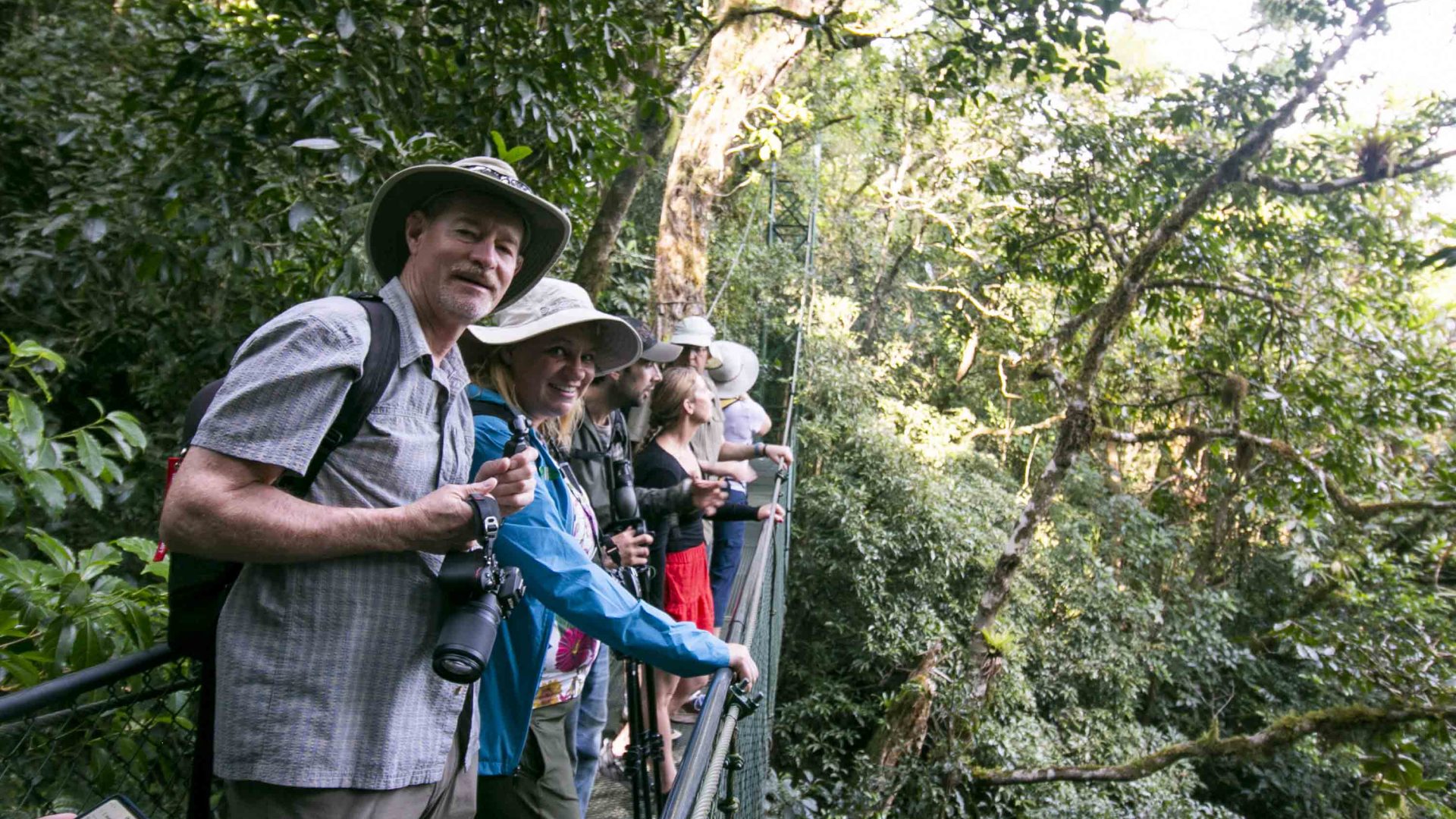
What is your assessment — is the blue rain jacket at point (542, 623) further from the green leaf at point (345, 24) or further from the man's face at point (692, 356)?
the man's face at point (692, 356)

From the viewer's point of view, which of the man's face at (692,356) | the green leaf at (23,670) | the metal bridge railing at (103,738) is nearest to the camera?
the metal bridge railing at (103,738)

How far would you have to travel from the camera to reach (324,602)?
1.08m

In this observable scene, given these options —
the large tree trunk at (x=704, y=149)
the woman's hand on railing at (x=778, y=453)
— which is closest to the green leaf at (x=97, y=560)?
the woman's hand on railing at (x=778, y=453)

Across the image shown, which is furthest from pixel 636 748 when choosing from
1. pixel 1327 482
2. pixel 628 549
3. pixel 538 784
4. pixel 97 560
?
pixel 1327 482

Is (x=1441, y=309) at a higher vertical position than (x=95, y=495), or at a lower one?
higher

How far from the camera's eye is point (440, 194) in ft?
4.42

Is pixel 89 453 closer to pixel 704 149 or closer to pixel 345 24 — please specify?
pixel 345 24

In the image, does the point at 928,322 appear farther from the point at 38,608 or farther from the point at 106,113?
the point at 38,608

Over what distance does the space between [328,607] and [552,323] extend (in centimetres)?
70

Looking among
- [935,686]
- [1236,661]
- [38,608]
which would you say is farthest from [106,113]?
[1236,661]

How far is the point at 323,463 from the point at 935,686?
597cm

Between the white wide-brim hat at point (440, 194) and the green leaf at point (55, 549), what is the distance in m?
0.75

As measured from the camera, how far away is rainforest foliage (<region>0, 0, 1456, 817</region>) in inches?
109

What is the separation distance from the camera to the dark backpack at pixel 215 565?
3.59ft
